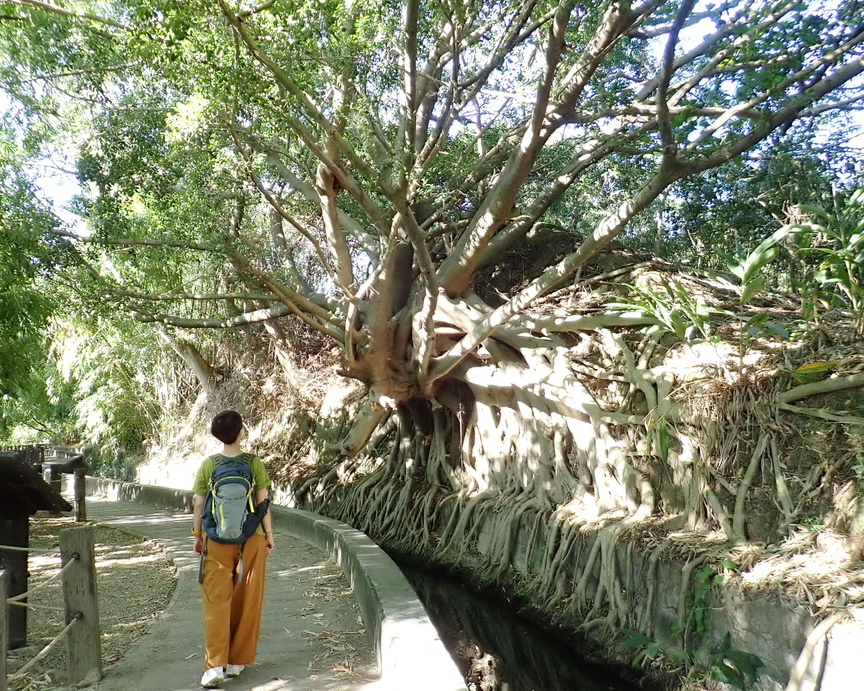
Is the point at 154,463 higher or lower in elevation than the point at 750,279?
lower

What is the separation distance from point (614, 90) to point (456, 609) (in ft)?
18.0

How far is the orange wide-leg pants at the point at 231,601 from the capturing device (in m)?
3.47

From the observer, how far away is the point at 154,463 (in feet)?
58.6

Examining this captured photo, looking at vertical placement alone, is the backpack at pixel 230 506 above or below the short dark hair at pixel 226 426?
below

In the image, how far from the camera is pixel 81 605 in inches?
137

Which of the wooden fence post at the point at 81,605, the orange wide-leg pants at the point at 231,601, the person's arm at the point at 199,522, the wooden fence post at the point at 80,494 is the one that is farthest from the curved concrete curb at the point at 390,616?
the wooden fence post at the point at 80,494

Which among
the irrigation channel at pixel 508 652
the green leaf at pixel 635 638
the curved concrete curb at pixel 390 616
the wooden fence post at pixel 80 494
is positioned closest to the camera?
the curved concrete curb at pixel 390 616

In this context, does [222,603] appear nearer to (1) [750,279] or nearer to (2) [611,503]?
(2) [611,503]

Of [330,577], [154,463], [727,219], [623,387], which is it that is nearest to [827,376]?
[623,387]

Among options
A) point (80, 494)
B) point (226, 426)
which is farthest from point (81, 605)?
point (80, 494)

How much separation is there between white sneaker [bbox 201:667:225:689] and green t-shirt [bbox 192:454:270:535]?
2.16ft

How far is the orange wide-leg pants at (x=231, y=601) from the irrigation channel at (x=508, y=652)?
2417 millimetres

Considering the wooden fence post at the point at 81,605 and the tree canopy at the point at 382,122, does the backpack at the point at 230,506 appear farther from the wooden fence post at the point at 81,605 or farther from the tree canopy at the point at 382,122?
the tree canopy at the point at 382,122

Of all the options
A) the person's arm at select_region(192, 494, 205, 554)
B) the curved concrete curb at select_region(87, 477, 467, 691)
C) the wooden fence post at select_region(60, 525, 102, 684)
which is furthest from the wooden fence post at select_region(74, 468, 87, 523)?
the person's arm at select_region(192, 494, 205, 554)
